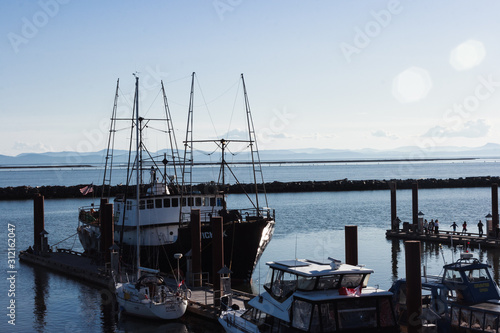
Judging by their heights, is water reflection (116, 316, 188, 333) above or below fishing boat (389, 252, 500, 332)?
below

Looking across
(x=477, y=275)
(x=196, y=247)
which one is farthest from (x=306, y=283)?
(x=196, y=247)

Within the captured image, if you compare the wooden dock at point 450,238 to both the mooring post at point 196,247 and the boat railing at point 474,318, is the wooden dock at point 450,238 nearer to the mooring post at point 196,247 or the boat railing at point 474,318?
the mooring post at point 196,247

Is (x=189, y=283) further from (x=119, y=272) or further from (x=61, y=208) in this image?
(x=61, y=208)

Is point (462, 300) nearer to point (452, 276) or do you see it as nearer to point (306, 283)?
point (452, 276)

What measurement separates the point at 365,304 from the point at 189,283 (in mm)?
14760

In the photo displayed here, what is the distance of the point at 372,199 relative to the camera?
107125 millimetres

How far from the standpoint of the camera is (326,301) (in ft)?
56.6

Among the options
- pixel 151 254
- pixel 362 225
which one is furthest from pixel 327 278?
pixel 362 225

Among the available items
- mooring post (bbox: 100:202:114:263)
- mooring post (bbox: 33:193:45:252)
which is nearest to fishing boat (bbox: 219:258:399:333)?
mooring post (bbox: 100:202:114:263)

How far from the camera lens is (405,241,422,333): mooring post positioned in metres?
20.4

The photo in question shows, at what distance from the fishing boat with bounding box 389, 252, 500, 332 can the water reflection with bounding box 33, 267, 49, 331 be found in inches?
655

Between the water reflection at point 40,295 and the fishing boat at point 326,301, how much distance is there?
1370 centimetres

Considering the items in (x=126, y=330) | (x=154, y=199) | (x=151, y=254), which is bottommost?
(x=126, y=330)

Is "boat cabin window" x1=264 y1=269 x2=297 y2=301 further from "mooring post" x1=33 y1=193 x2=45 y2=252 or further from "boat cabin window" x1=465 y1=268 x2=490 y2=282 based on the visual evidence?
"mooring post" x1=33 y1=193 x2=45 y2=252
